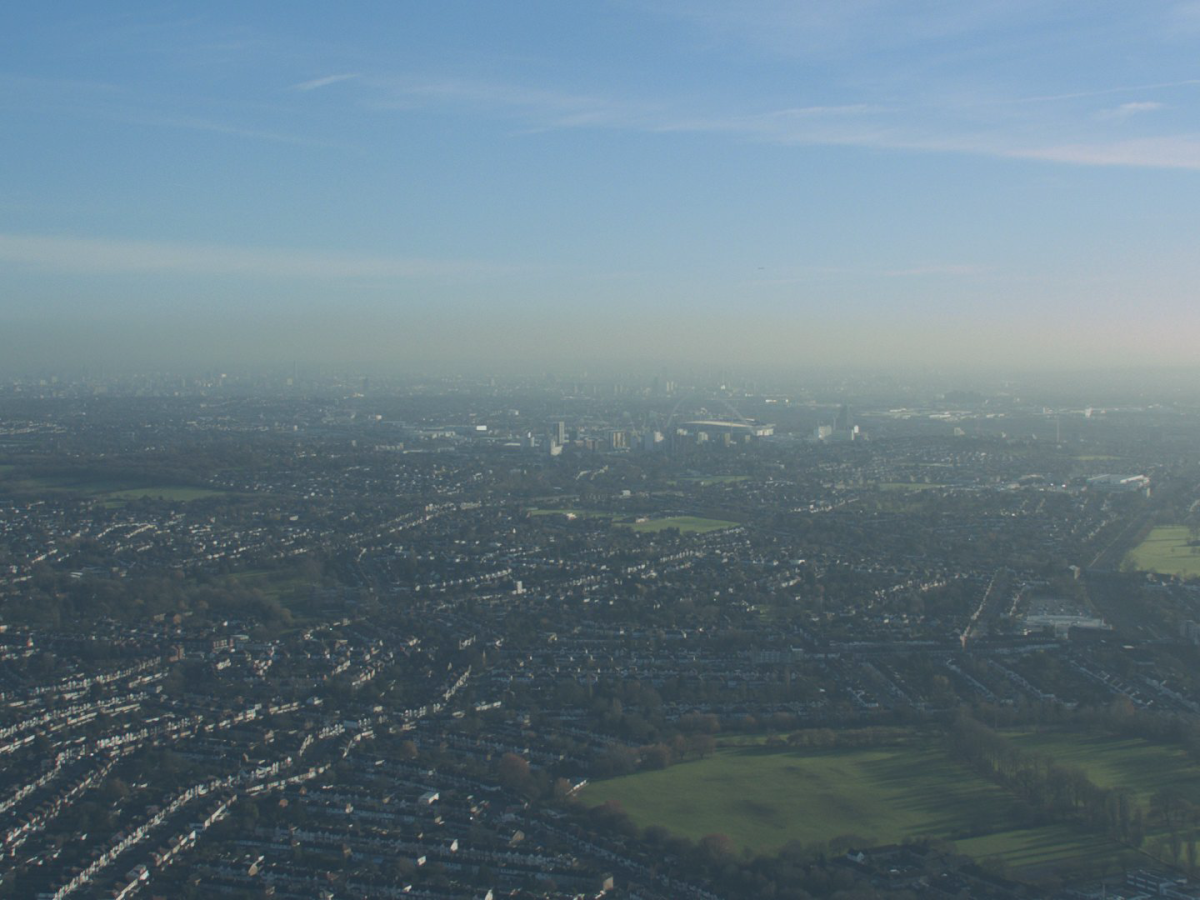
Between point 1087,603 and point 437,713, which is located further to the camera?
point 1087,603

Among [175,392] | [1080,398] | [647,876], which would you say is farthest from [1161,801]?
[175,392]

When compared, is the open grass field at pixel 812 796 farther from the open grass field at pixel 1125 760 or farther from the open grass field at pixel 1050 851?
the open grass field at pixel 1125 760

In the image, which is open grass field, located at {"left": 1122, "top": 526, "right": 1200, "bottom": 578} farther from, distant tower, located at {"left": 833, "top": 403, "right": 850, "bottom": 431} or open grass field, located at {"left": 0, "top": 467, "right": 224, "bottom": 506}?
distant tower, located at {"left": 833, "top": 403, "right": 850, "bottom": 431}

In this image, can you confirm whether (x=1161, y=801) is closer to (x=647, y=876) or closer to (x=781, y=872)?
(x=781, y=872)

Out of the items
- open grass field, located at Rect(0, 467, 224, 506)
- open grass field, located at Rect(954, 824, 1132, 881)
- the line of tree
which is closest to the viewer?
open grass field, located at Rect(954, 824, 1132, 881)

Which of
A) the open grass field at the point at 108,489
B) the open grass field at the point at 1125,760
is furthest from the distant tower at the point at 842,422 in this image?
the open grass field at the point at 1125,760

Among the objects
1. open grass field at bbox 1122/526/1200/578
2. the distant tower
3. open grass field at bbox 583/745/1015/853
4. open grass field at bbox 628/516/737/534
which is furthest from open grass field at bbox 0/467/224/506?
the distant tower
